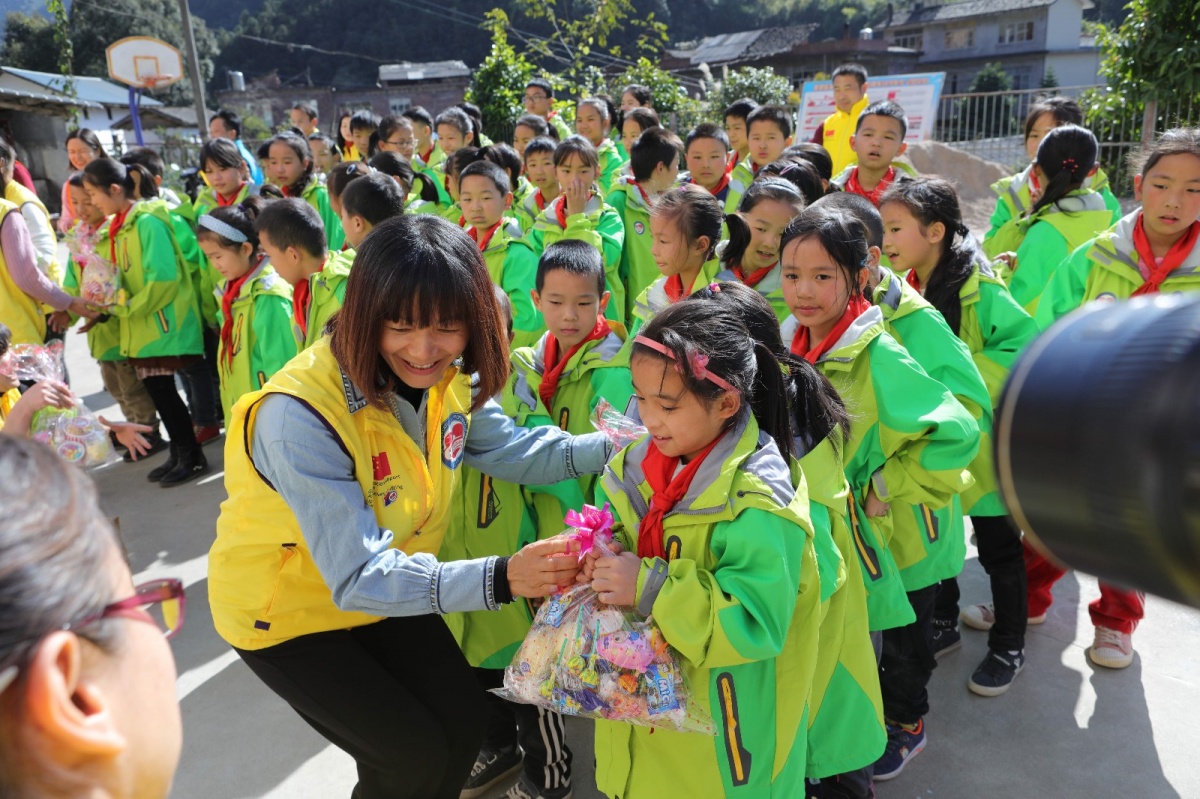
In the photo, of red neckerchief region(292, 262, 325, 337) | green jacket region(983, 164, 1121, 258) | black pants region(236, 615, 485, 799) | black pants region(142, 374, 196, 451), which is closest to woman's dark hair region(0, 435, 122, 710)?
black pants region(236, 615, 485, 799)

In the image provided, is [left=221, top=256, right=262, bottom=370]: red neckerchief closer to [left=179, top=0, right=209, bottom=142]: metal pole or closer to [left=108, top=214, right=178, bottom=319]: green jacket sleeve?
[left=108, top=214, right=178, bottom=319]: green jacket sleeve

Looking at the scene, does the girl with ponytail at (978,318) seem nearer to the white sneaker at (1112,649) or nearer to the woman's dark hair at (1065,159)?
the white sneaker at (1112,649)

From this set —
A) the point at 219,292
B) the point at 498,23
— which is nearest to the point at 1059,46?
the point at 498,23

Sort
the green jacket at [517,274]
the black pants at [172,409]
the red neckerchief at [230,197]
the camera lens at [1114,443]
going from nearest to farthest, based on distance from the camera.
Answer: the camera lens at [1114,443] → the green jacket at [517,274] → the black pants at [172,409] → the red neckerchief at [230,197]

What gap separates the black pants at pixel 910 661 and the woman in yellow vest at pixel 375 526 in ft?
3.91

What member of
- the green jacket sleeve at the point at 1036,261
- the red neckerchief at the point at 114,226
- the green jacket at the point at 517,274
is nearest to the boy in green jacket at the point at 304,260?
the green jacket at the point at 517,274

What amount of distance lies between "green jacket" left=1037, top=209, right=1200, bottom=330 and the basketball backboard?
1662 centimetres

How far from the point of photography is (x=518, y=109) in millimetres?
11555

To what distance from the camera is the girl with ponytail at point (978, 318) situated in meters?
2.71

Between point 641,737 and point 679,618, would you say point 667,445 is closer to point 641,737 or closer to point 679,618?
point 679,618

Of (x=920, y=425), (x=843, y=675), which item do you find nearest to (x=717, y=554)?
(x=843, y=675)

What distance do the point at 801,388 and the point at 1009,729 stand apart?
148 cm

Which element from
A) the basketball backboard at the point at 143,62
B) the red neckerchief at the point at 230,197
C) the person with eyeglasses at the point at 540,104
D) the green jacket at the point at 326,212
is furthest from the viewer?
the basketball backboard at the point at 143,62

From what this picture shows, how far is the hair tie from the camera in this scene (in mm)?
3951
